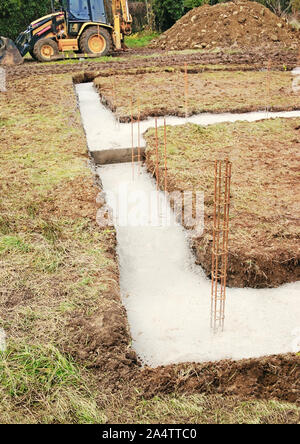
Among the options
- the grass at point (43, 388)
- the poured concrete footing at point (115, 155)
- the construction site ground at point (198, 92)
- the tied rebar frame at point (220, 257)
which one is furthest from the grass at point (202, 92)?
the grass at point (43, 388)

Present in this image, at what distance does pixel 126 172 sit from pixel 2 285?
133 inches

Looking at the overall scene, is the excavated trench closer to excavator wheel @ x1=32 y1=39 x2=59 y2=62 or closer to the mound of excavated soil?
excavator wheel @ x1=32 y1=39 x2=59 y2=62

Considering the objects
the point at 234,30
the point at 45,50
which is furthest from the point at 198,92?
the point at 234,30

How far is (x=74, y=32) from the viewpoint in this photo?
14734 millimetres

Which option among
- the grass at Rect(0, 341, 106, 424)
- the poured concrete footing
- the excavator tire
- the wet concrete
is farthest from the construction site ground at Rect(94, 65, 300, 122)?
the grass at Rect(0, 341, 106, 424)

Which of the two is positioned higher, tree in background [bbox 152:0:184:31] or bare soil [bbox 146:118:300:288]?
tree in background [bbox 152:0:184:31]

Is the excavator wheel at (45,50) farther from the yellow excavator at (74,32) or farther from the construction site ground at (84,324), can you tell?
the construction site ground at (84,324)

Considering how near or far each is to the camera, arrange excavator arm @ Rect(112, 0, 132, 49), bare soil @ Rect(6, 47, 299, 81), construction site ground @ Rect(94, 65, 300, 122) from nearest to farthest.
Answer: construction site ground @ Rect(94, 65, 300, 122)
bare soil @ Rect(6, 47, 299, 81)
excavator arm @ Rect(112, 0, 132, 49)

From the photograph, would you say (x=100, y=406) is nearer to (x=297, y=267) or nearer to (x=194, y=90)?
(x=297, y=267)

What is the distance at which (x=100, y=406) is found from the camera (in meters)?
2.60

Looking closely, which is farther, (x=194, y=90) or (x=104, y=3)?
(x=104, y=3)

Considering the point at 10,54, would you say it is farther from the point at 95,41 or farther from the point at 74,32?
the point at 95,41

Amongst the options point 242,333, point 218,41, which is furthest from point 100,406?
point 218,41

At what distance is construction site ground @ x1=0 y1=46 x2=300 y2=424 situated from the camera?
102 inches
